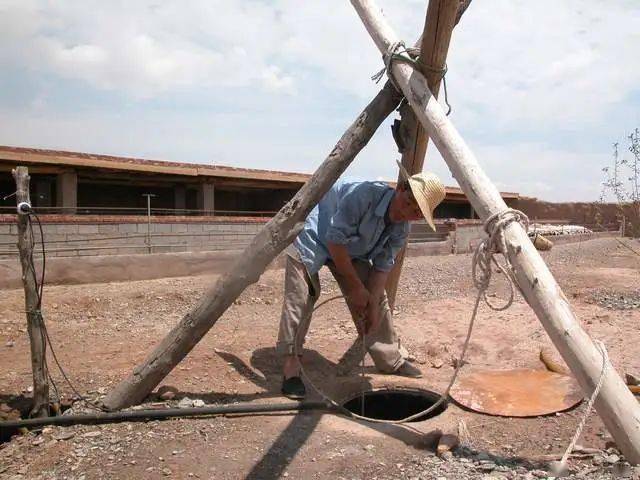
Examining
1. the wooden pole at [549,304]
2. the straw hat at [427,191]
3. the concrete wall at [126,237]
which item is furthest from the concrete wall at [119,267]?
the wooden pole at [549,304]

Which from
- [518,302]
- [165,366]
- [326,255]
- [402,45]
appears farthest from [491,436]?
[518,302]

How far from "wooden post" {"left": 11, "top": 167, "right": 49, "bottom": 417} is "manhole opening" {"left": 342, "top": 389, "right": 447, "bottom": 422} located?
205cm

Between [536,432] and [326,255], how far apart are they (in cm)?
179

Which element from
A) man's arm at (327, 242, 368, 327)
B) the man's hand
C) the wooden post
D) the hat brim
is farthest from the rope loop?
the wooden post

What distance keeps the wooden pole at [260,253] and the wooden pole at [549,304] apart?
69 cm

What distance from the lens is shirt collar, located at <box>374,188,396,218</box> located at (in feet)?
12.1

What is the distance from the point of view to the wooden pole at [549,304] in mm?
2291

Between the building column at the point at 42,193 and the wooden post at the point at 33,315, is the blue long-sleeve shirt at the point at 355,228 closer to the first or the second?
the wooden post at the point at 33,315

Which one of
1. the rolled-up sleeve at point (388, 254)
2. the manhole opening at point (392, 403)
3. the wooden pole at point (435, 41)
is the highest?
the wooden pole at point (435, 41)

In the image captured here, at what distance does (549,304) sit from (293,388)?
202 cm

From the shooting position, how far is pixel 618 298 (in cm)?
751

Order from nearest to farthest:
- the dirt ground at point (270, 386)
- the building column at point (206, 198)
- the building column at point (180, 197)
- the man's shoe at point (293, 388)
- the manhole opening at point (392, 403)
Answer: the dirt ground at point (270, 386) → the man's shoe at point (293, 388) → the manhole opening at point (392, 403) → the building column at point (206, 198) → the building column at point (180, 197)

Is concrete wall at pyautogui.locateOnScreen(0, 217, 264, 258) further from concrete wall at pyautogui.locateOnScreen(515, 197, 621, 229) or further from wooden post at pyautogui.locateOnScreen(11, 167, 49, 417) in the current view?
concrete wall at pyautogui.locateOnScreen(515, 197, 621, 229)

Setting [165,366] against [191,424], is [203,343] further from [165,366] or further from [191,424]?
[191,424]
